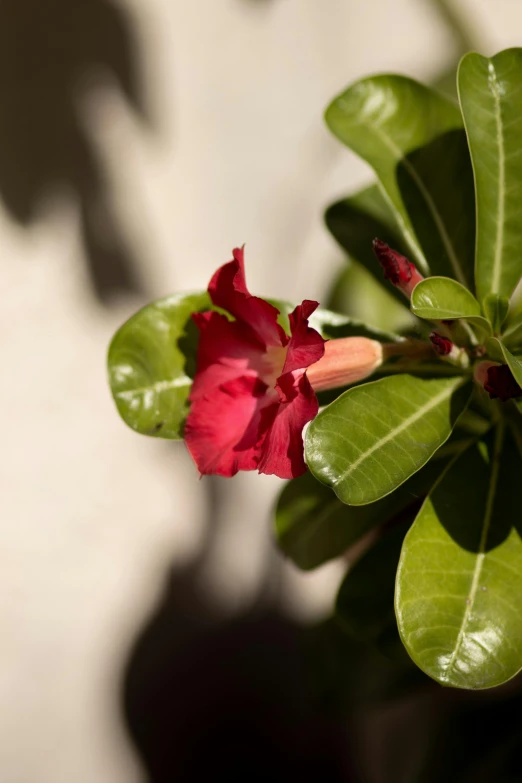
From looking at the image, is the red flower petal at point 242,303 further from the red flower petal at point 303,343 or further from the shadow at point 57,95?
the shadow at point 57,95

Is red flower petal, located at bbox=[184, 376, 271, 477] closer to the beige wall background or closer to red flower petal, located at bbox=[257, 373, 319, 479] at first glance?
red flower petal, located at bbox=[257, 373, 319, 479]

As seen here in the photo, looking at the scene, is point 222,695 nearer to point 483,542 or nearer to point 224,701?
point 224,701

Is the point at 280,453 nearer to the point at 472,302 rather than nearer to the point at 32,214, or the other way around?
the point at 472,302

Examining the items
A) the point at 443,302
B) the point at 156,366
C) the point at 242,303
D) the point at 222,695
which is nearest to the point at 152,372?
the point at 156,366

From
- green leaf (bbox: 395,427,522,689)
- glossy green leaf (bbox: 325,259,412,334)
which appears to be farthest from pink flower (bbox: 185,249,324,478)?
glossy green leaf (bbox: 325,259,412,334)

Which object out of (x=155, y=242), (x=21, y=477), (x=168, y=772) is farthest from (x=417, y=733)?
(x=155, y=242)

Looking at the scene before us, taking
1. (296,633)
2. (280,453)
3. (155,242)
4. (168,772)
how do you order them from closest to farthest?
1. (280,453)
2. (155,242)
3. (168,772)
4. (296,633)

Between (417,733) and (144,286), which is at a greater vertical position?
(144,286)
